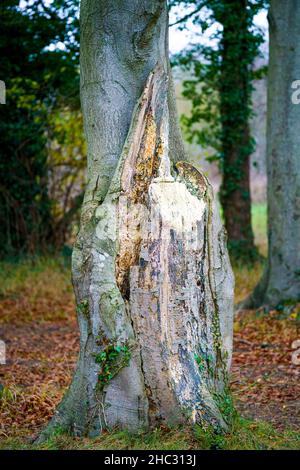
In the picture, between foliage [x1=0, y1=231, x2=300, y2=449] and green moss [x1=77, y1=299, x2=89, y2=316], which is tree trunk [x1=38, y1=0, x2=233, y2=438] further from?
foliage [x1=0, y1=231, x2=300, y2=449]

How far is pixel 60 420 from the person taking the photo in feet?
15.6

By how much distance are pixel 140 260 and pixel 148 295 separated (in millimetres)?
238

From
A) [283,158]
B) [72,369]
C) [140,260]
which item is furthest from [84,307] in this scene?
[283,158]

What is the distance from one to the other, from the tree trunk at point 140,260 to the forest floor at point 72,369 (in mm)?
206

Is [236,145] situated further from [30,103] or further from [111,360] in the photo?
[111,360]

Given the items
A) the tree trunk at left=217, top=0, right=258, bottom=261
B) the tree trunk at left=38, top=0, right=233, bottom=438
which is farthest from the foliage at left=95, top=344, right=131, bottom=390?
the tree trunk at left=217, top=0, right=258, bottom=261

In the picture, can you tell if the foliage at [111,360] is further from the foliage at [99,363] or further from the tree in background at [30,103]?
the tree in background at [30,103]

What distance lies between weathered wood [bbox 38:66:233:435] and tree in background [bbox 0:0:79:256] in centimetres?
645

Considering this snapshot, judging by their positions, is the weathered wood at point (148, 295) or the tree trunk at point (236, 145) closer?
the weathered wood at point (148, 295)

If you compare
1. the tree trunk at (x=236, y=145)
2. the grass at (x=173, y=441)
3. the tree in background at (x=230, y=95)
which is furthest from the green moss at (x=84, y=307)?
the tree trunk at (x=236, y=145)

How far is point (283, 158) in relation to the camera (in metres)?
9.03

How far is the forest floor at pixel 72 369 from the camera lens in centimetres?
455
